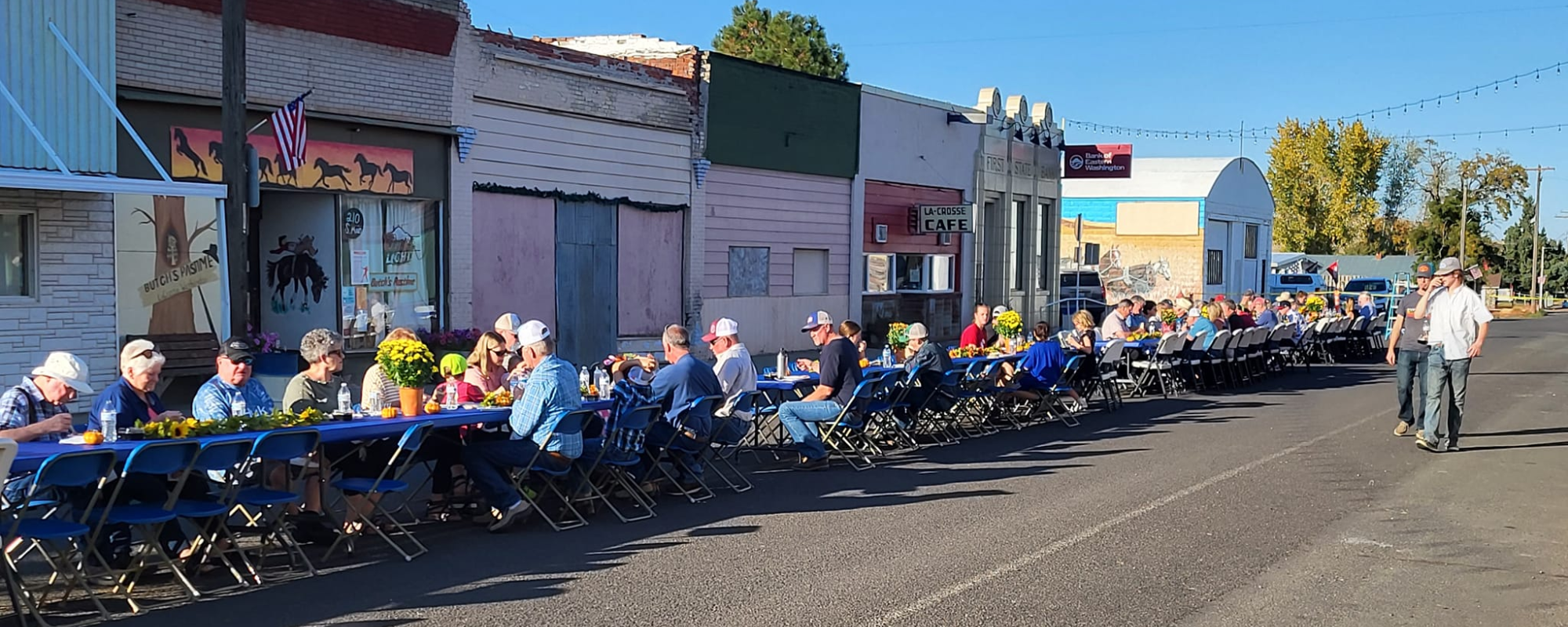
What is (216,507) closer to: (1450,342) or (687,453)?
(687,453)

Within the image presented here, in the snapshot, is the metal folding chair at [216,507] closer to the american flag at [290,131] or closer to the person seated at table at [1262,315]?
the american flag at [290,131]

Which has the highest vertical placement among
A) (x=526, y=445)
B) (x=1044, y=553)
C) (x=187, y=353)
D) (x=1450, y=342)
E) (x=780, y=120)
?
(x=780, y=120)

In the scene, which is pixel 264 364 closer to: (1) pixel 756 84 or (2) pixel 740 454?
(2) pixel 740 454

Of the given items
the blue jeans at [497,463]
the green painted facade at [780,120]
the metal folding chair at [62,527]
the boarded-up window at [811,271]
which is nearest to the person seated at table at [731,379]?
the blue jeans at [497,463]

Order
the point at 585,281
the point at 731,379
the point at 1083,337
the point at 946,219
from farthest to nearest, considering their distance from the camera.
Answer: the point at 946,219 < the point at 585,281 < the point at 1083,337 < the point at 731,379

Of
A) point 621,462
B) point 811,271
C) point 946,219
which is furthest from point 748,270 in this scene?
point 621,462

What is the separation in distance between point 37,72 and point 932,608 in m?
10.1

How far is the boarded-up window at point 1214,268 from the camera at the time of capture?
147 ft

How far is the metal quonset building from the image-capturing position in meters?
44.5

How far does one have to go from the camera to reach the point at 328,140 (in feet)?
50.5

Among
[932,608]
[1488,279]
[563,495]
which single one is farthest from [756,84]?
[1488,279]

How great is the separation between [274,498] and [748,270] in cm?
1585

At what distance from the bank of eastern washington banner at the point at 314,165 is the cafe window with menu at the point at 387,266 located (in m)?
0.29

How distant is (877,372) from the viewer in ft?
41.5
